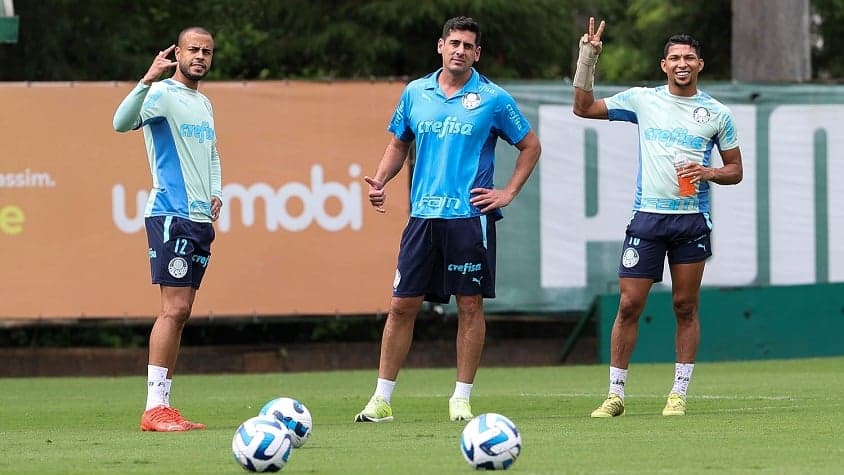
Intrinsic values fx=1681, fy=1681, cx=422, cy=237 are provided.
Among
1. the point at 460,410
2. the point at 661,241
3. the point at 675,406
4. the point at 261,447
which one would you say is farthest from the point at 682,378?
the point at 261,447

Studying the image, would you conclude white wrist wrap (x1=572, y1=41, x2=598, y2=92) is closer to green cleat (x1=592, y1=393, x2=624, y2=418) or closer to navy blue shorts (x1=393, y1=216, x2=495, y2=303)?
navy blue shorts (x1=393, y1=216, x2=495, y2=303)

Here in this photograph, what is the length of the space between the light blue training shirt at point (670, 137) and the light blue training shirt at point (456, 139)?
708 millimetres

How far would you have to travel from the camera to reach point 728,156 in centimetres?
1001

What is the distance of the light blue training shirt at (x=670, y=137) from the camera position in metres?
9.84

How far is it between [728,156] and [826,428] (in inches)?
82.9

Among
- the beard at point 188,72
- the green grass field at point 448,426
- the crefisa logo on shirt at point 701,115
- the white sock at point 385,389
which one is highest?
the beard at point 188,72

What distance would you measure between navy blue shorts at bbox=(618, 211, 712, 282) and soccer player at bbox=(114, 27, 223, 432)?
251 cm

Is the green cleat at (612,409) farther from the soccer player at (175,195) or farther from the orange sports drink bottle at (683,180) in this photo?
the soccer player at (175,195)

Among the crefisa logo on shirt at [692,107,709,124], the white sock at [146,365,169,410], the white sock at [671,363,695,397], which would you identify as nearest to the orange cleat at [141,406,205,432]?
the white sock at [146,365,169,410]

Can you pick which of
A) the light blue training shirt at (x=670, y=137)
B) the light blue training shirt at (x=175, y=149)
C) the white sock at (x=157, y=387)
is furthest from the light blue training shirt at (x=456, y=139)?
the white sock at (x=157, y=387)

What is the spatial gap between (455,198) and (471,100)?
0.58 meters

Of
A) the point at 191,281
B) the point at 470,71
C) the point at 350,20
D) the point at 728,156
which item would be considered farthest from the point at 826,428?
the point at 350,20

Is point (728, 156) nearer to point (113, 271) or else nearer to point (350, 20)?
point (113, 271)

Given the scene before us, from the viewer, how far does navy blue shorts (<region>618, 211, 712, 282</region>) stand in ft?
32.4
